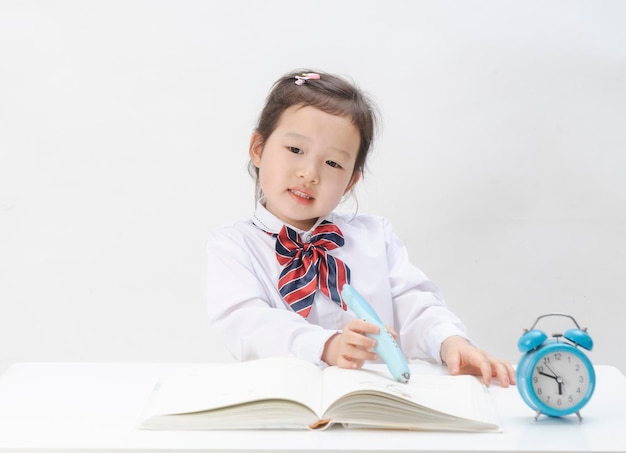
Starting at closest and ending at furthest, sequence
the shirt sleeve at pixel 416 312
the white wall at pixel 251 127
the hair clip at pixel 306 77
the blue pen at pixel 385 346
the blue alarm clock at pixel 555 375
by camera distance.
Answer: the blue alarm clock at pixel 555 375 < the blue pen at pixel 385 346 < the shirt sleeve at pixel 416 312 < the hair clip at pixel 306 77 < the white wall at pixel 251 127

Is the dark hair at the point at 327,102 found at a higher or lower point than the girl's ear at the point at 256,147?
higher

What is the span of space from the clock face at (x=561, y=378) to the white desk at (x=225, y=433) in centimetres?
3

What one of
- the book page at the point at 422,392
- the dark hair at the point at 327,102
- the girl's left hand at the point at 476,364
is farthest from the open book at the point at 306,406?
the dark hair at the point at 327,102

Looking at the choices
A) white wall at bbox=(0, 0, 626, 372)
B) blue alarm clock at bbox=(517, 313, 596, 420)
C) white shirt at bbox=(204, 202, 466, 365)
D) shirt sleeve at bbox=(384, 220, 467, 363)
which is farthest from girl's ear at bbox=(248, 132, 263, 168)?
blue alarm clock at bbox=(517, 313, 596, 420)

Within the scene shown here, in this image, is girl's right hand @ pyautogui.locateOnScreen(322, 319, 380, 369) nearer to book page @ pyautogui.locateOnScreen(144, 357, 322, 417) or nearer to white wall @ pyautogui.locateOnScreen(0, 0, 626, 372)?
book page @ pyautogui.locateOnScreen(144, 357, 322, 417)

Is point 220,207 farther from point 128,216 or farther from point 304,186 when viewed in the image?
point 304,186

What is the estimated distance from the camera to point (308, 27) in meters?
2.86

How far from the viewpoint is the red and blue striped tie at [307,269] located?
77.6 inches

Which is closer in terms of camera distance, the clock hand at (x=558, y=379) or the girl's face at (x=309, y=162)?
the clock hand at (x=558, y=379)

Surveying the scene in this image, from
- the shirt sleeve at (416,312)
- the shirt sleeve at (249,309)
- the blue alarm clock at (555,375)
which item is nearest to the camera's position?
the blue alarm clock at (555,375)

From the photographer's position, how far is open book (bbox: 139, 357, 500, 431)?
4.31 ft

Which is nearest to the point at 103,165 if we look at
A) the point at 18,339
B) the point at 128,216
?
the point at 128,216

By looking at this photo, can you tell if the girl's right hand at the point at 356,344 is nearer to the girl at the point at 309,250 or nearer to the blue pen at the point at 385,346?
the blue pen at the point at 385,346

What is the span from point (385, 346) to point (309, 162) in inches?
22.4
